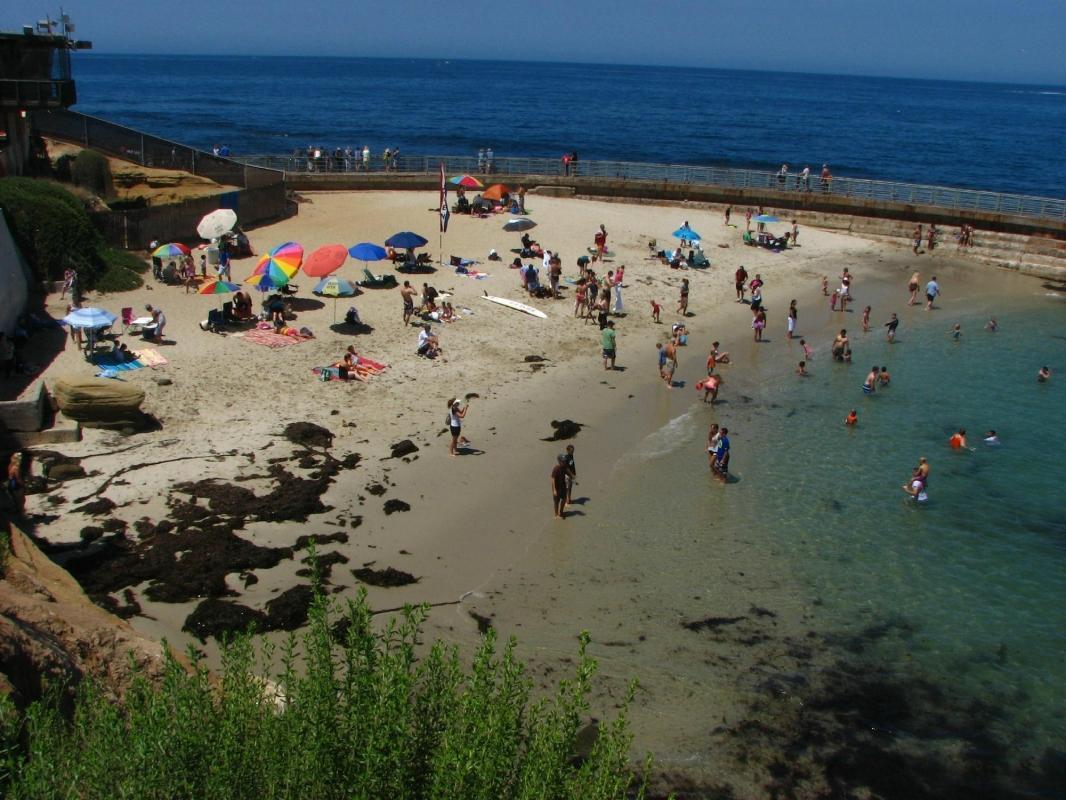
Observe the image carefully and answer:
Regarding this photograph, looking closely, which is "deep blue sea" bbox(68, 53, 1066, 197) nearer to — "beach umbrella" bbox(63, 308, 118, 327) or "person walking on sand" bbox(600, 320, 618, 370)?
"beach umbrella" bbox(63, 308, 118, 327)

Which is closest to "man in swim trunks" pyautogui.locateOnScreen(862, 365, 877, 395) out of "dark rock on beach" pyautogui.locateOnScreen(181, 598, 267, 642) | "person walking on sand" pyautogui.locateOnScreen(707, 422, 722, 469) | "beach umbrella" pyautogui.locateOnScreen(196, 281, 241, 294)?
"person walking on sand" pyautogui.locateOnScreen(707, 422, 722, 469)

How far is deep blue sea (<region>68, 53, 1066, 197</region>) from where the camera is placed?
6900cm

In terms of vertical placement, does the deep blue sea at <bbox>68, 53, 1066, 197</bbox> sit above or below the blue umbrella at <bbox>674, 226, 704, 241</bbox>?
above

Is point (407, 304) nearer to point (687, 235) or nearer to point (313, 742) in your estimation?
point (687, 235)

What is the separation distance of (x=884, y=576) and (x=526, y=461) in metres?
6.43

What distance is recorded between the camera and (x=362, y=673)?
703cm

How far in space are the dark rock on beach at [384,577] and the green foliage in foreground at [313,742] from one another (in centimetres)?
566

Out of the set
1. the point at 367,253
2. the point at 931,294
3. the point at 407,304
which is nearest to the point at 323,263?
the point at 367,253

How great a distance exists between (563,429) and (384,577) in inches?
254

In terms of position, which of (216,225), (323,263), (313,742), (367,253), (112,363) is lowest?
(112,363)

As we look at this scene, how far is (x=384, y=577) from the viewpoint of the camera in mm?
13250

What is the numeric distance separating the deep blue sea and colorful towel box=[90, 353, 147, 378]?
45359 mm

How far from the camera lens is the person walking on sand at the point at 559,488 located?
1499 centimetres

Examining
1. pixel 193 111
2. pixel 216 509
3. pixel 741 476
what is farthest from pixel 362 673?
pixel 193 111
